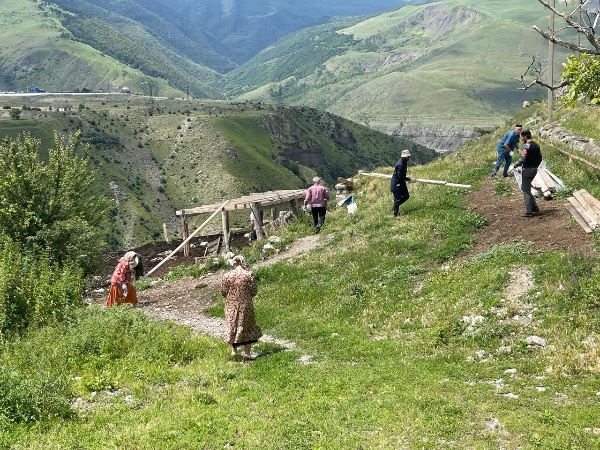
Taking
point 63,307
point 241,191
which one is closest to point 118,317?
point 63,307

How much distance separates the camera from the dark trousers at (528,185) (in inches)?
655

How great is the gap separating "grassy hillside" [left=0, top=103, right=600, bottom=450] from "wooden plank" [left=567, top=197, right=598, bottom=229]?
3.24 ft

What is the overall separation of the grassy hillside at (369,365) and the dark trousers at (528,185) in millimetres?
1503

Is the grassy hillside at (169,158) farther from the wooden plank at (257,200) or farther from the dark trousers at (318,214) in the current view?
the dark trousers at (318,214)

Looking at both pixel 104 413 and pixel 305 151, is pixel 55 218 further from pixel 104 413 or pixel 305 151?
pixel 305 151

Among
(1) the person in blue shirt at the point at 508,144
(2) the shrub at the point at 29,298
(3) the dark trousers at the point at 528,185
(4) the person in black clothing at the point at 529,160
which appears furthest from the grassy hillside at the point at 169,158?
(4) the person in black clothing at the point at 529,160

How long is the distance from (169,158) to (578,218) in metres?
151

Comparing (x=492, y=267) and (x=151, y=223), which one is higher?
(x=492, y=267)

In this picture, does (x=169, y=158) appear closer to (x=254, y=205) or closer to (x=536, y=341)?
(x=254, y=205)

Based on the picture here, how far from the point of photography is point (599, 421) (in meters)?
7.42

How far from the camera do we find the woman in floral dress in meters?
12.4

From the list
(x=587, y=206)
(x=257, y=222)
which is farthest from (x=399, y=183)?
(x=257, y=222)

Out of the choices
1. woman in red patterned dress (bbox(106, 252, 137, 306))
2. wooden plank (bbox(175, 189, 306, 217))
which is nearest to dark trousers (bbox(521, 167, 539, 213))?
woman in red patterned dress (bbox(106, 252, 137, 306))

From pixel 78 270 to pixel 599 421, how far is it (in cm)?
1839
